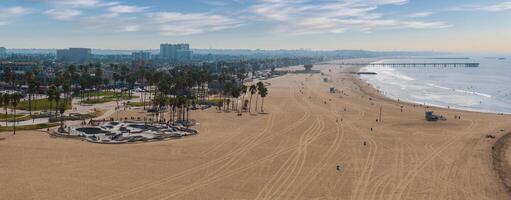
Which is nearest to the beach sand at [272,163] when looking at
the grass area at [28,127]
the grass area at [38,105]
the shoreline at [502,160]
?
the shoreline at [502,160]

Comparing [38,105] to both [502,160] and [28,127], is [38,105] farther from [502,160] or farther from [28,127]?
[502,160]

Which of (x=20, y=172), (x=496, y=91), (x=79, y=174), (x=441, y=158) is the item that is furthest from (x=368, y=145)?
(x=496, y=91)

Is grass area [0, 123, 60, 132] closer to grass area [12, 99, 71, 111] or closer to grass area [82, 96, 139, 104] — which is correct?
grass area [12, 99, 71, 111]

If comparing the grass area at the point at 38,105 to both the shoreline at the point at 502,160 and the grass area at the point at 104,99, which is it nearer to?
the grass area at the point at 104,99

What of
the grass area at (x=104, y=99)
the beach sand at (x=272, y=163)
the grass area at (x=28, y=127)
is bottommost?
the beach sand at (x=272, y=163)

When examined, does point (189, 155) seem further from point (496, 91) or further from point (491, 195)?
point (496, 91)

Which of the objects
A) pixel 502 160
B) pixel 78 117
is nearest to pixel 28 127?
pixel 78 117

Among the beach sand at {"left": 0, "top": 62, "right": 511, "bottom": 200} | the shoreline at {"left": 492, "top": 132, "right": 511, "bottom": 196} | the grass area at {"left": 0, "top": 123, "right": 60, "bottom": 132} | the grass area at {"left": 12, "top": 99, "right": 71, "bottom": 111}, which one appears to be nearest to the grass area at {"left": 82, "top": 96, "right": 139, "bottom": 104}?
the grass area at {"left": 12, "top": 99, "right": 71, "bottom": 111}

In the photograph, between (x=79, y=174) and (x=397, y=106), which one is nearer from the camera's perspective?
(x=79, y=174)
